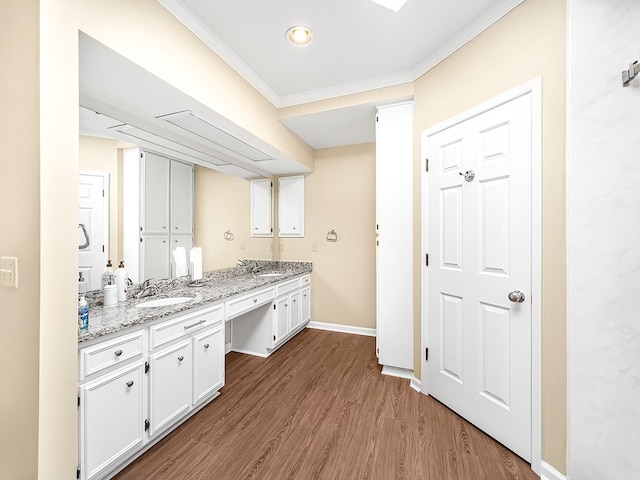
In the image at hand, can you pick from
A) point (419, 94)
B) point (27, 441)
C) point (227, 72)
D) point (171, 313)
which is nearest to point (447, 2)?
point (419, 94)

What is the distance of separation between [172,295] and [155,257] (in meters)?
0.36

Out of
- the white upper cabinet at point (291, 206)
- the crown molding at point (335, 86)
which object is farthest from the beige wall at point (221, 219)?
the crown molding at point (335, 86)

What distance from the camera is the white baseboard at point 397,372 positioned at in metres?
2.48

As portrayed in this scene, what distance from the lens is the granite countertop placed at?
1.41 m

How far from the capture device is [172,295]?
84.7 inches

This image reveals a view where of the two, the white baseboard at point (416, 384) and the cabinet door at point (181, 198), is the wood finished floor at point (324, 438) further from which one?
the cabinet door at point (181, 198)

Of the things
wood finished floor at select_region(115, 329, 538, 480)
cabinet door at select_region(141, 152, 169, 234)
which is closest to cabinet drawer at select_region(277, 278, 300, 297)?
Answer: wood finished floor at select_region(115, 329, 538, 480)

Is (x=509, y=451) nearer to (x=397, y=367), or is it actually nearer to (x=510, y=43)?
(x=397, y=367)

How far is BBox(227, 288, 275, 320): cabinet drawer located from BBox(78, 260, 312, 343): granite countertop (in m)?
0.08

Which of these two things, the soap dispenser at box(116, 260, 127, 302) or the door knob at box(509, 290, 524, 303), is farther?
the soap dispenser at box(116, 260, 127, 302)

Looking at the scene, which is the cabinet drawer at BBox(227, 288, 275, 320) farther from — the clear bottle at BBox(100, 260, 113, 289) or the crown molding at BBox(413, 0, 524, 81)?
the crown molding at BBox(413, 0, 524, 81)

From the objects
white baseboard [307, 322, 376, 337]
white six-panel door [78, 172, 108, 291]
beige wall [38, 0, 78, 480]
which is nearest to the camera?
beige wall [38, 0, 78, 480]

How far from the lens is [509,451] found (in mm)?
1585

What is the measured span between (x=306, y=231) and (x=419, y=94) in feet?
7.32
